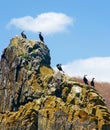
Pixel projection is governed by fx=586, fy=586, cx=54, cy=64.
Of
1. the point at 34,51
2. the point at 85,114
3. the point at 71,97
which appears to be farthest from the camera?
the point at 34,51

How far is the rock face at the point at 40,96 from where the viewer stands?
71562 mm

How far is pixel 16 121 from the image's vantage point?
74.1 meters

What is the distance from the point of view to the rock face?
71.6m

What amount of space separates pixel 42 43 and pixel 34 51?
2.73m

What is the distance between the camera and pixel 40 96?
77.3m

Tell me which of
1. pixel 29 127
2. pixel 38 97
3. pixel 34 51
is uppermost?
pixel 34 51

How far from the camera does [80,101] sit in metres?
75.1

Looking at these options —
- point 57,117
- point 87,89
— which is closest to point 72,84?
point 87,89

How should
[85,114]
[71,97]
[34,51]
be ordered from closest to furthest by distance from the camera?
[85,114]
[71,97]
[34,51]

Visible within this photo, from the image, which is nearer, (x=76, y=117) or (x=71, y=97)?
(x=76, y=117)

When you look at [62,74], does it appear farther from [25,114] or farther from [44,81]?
[25,114]

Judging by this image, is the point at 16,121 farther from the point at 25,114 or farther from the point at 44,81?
the point at 44,81

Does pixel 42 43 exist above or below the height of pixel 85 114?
above

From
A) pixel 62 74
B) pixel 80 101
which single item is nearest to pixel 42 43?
pixel 62 74
